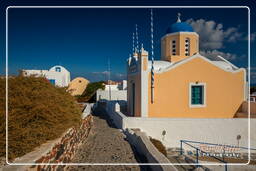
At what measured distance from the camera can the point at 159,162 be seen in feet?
13.5

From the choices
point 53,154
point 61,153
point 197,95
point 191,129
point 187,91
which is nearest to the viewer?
point 53,154

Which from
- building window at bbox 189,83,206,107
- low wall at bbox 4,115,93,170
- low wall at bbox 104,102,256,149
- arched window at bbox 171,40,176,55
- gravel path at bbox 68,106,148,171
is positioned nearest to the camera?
low wall at bbox 4,115,93,170

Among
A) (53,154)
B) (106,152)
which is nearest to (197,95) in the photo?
(106,152)

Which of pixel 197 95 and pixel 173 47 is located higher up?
pixel 173 47

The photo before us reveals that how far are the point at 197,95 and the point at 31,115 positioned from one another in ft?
27.1

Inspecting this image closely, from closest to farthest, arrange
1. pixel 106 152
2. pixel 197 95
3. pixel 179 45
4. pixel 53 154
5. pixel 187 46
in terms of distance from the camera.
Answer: pixel 53 154 < pixel 106 152 < pixel 197 95 < pixel 179 45 < pixel 187 46

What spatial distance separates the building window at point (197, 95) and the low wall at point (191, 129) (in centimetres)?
150

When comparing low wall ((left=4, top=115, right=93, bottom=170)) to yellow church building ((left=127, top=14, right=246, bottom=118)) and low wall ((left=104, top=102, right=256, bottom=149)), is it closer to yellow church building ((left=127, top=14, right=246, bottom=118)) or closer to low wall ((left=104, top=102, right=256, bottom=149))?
low wall ((left=104, top=102, right=256, bottom=149))

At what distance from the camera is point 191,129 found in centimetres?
891

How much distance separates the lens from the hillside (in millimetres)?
3896

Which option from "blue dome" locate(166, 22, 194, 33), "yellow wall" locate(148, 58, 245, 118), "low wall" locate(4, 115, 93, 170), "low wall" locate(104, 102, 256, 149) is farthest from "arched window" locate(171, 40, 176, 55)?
"low wall" locate(4, 115, 93, 170)

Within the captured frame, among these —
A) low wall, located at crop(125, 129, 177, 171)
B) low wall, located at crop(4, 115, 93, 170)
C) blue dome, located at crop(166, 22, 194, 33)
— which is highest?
blue dome, located at crop(166, 22, 194, 33)

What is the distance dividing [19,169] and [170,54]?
37.9ft

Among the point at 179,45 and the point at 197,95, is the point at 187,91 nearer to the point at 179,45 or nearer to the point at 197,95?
the point at 197,95
